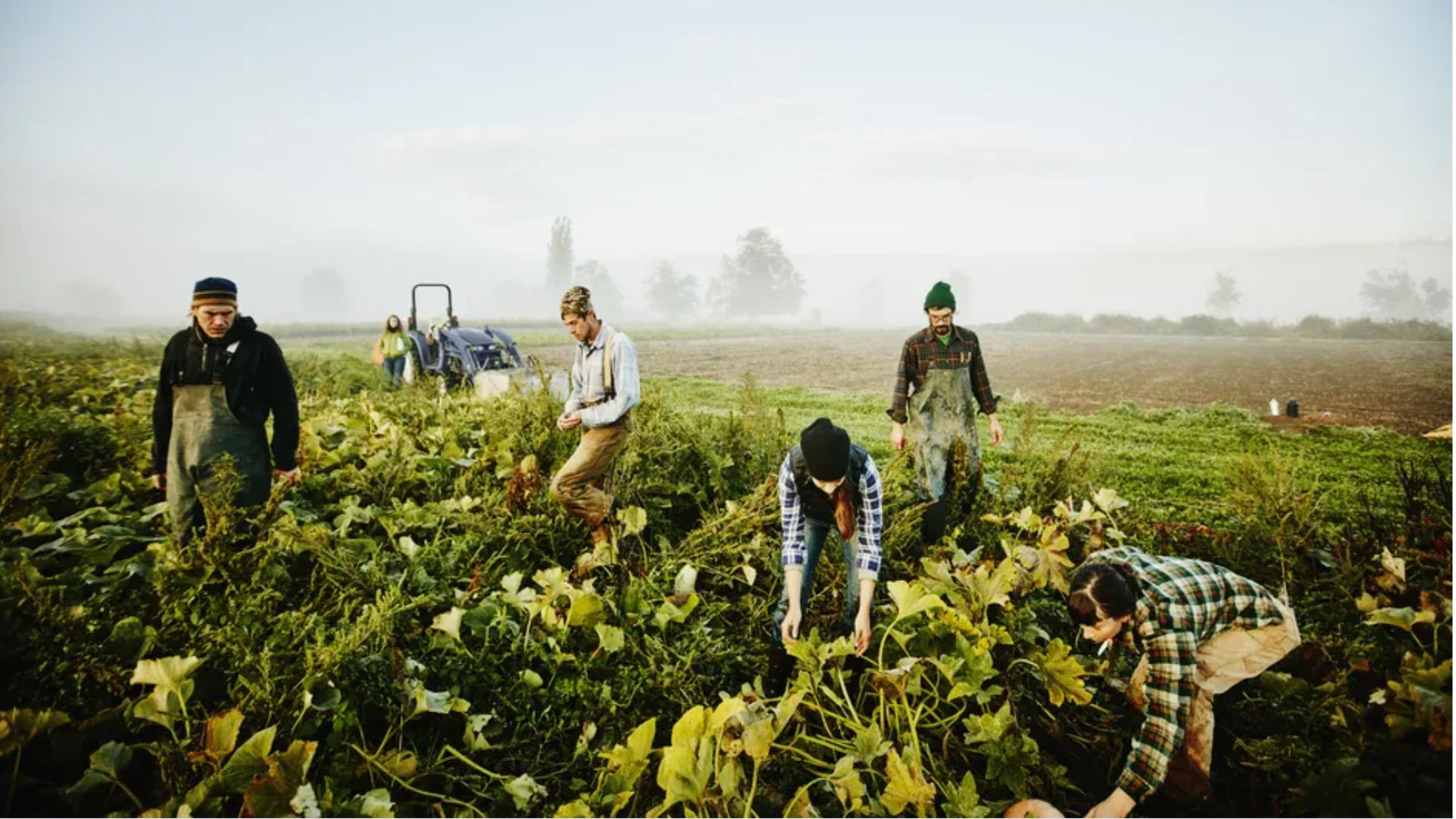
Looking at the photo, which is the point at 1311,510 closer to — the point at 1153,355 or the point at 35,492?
the point at 35,492

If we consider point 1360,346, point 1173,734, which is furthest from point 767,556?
point 1360,346

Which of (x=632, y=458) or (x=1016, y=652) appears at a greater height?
(x=632, y=458)

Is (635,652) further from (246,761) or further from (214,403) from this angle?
(214,403)

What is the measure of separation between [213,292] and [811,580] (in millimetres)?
2694

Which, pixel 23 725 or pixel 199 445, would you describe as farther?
pixel 199 445

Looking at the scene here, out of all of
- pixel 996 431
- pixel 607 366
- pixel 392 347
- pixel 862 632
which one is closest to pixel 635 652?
pixel 862 632

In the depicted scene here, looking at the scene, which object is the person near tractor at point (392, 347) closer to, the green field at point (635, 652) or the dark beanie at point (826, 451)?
the green field at point (635, 652)

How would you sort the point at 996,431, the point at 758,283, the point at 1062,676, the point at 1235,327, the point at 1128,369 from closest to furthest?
the point at 1062,676, the point at 996,431, the point at 758,283, the point at 1128,369, the point at 1235,327

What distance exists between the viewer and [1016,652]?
2668 millimetres

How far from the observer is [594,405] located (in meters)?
3.29

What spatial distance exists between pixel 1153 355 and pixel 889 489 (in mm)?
10087

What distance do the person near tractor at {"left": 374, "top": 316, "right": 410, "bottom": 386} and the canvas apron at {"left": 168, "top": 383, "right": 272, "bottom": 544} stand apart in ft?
13.5

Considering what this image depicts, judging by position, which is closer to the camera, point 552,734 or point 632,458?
point 552,734

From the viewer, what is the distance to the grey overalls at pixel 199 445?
2.69m
